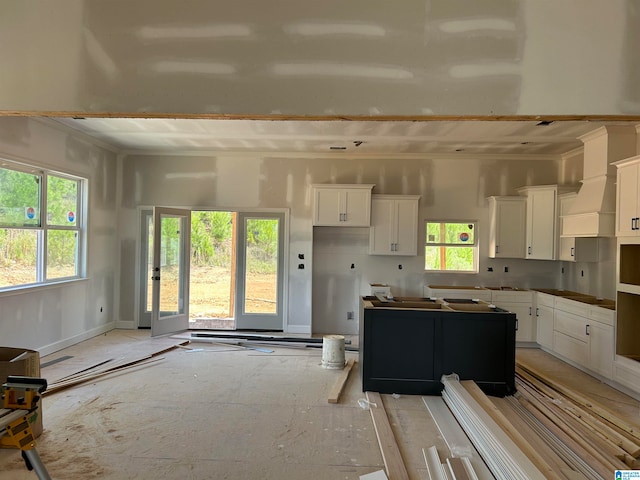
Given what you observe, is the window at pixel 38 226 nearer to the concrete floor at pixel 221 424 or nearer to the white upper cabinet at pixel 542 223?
the concrete floor at pixel 221 424

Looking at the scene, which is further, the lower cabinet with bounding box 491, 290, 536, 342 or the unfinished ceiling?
the lower cabinet with bounding box 491, 290, 536, 342

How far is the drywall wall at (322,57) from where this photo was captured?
103 inches

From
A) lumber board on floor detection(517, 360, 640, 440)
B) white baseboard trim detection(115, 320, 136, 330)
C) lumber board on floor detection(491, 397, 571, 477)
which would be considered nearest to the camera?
lumber board on floor detection(491, 397, 571, 477)

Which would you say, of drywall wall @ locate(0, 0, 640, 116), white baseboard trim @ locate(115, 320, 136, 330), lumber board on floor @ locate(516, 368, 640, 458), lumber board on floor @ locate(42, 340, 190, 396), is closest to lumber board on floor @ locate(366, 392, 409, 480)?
lumber board on floor @ locate(516, 368, 640, 458)

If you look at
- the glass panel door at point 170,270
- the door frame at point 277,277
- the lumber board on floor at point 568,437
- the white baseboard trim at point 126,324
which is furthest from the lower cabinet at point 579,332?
the white baseboard trim at point 126,324

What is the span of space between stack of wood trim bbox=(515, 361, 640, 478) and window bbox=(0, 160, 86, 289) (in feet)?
18.8

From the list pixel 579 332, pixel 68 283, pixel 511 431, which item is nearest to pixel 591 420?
pixel 511 431

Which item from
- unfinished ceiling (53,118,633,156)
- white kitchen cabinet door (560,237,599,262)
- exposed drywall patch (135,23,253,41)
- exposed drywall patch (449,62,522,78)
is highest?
unfinished ceiling (53,118,633,156)

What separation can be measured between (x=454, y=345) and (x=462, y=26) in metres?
2.96

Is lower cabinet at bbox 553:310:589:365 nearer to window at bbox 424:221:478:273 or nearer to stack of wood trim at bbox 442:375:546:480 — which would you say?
window at bbox 424:221:478:273

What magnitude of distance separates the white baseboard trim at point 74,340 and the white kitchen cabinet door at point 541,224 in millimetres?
6844

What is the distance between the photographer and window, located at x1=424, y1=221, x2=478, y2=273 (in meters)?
6.76

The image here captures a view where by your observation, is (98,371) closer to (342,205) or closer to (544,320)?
(342,205)

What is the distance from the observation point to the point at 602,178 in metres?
4.77
